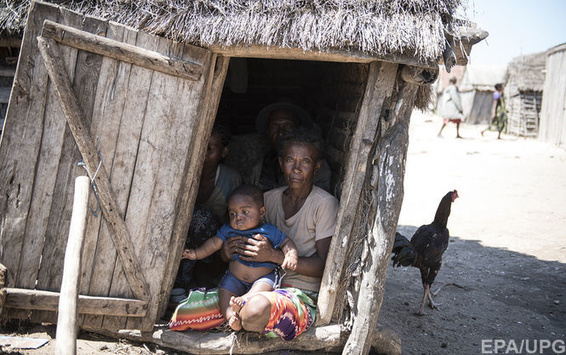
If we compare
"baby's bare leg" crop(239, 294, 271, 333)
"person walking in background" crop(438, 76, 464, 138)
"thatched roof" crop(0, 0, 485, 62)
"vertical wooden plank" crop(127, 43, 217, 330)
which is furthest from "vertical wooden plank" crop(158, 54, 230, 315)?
"person walking in background" crop(438, 76, 464, 138)

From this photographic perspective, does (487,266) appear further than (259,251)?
Yes

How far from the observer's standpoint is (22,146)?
3.02 m

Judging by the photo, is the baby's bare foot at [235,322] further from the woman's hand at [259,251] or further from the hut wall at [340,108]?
the hut wall at [340,108]

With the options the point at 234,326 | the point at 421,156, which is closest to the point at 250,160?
the point at 234,326

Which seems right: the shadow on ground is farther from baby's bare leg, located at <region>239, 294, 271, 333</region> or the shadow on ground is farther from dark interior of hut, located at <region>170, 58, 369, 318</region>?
dark interior of hut, located at <region>170, 58, 369, 318</region>

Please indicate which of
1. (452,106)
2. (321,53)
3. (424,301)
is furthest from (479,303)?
(452,106)

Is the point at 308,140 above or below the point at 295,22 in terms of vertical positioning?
below

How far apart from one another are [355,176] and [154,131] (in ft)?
4.64

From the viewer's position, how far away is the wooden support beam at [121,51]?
292 cm

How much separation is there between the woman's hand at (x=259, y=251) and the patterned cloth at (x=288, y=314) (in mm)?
234

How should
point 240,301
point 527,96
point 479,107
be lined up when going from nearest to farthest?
point 240,301 → point 527,96 → point 479,107

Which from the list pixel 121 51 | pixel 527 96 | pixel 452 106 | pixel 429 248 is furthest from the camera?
pixel 527 96

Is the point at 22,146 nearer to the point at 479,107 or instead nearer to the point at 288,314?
the point at 288,314

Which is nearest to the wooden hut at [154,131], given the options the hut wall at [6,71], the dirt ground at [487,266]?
the dirt ground at [487,266]
